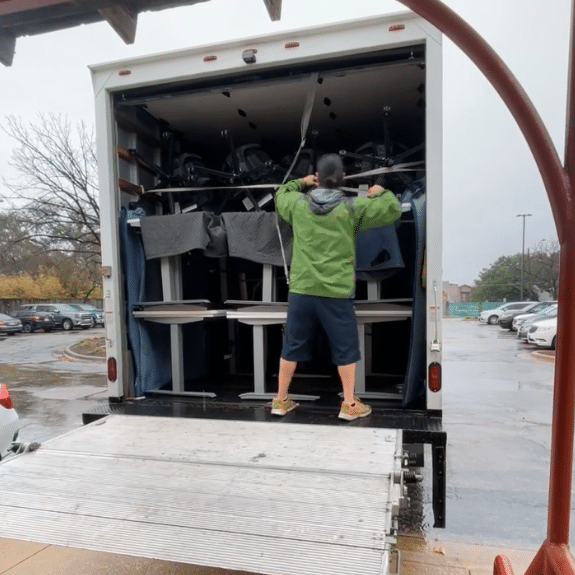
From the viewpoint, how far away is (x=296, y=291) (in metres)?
3.22

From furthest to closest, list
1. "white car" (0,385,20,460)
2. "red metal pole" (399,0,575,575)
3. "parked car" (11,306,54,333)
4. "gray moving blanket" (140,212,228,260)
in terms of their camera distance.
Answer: "parked car" (11,306,54,333)
"gray moving blanket" (140,212,228,260)
"white car" (0,385,20,460)
"red metal pole" (399,0,575,575)

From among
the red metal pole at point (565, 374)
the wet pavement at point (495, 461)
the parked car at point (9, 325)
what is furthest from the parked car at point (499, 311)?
the red metal pole at point (565, 374)

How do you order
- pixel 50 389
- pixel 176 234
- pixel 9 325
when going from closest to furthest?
pixel 176 234 < pixel 50 389 < pixel 9 325

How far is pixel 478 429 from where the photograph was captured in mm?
5977

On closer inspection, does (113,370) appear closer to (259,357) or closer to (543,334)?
(259,357)

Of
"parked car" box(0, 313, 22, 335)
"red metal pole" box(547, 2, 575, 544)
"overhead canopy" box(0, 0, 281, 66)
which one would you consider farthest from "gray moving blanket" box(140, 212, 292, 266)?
"parked car" box(0, 313, 22, 335)

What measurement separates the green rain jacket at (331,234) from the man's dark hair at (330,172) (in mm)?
90

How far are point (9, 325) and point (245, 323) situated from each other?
84.7 ft

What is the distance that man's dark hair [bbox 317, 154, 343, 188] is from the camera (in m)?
3.27

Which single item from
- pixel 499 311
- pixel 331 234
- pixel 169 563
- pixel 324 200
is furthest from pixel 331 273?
pixel 499 311

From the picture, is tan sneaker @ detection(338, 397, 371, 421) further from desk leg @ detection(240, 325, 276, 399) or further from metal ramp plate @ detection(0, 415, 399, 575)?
desk leg @ detection(240, 325, 276, 399)

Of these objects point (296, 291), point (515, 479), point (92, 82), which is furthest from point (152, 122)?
point (515, 479)

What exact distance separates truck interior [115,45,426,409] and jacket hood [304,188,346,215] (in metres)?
0.52

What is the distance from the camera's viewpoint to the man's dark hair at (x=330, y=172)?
10.7ft
